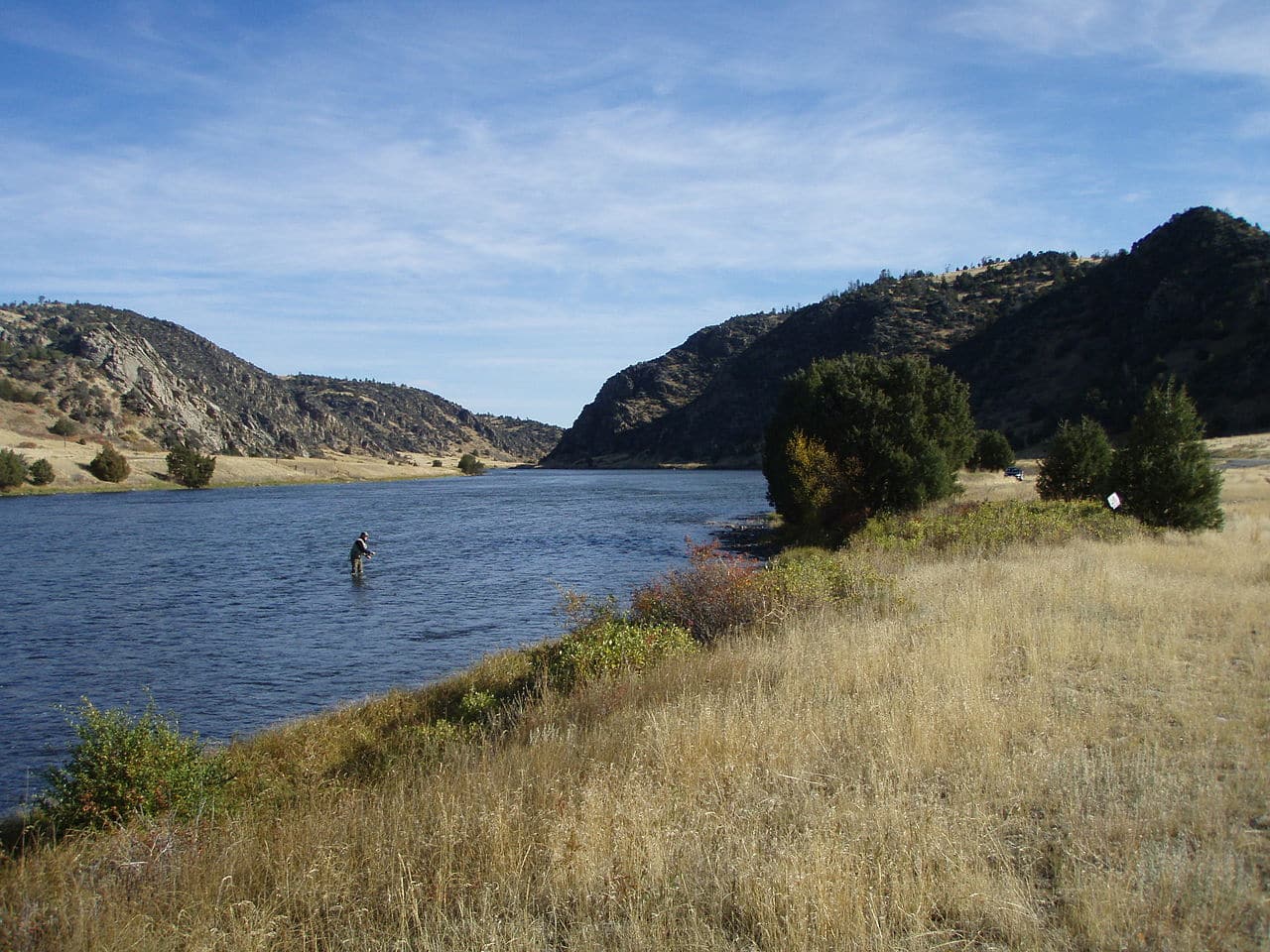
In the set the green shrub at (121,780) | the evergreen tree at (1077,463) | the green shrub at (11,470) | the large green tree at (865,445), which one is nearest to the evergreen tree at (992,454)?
the large green tree at (865,445)

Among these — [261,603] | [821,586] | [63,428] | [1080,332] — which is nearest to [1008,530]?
[821,586]

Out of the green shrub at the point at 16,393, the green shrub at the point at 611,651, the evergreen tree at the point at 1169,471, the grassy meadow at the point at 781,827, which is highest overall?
the green shrub at the point at 16,393

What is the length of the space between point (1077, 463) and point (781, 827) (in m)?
30.9

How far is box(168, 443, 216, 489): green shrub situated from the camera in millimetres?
95812

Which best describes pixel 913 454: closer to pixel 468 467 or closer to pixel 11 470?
pixel 11 470

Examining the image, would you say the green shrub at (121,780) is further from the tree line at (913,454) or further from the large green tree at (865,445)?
the large green tree at (865,445)

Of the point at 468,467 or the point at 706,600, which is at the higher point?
the point at 468,467

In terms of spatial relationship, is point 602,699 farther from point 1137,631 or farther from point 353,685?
point 353,685

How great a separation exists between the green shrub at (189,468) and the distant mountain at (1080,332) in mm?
91408

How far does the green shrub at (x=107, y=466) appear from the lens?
8944cm

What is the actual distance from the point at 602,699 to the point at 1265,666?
6858 mm

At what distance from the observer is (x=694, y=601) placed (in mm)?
13758

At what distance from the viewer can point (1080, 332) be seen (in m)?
112

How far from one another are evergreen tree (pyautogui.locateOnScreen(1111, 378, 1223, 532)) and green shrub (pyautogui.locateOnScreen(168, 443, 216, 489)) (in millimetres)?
97818
